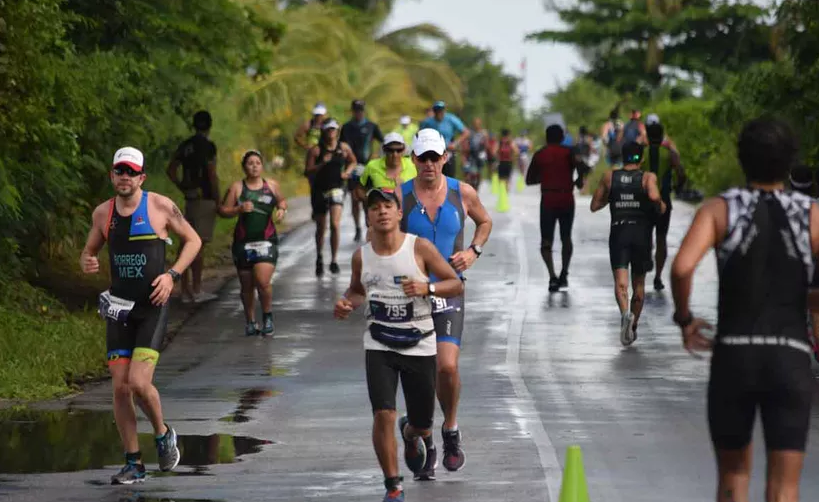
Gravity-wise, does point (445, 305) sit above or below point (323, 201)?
above

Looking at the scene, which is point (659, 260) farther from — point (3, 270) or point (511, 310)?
point (3, 270)

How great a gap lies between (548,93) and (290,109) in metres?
61.6

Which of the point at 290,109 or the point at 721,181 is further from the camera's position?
the point at 290,109

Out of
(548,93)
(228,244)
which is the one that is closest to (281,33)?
(228,244)

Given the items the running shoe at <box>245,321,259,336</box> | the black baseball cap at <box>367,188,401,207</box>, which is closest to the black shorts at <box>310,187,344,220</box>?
the running shoe at <box>245,321,259,336</box>

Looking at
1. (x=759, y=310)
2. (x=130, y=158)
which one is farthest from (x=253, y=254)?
(x=759, y=310)

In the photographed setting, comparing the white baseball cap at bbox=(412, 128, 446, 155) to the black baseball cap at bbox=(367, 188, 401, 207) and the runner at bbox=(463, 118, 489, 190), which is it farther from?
the runner at bbox=(463, 118, 489, 190)

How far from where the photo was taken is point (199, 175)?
21.5m

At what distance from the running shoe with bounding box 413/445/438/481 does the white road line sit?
0.64 meters

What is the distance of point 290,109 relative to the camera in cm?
5259

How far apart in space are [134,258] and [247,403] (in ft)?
11.0

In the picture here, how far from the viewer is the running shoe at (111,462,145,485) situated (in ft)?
36.2

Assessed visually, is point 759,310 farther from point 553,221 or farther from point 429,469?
point 553,221

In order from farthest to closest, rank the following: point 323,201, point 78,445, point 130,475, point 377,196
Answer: point 323,201 → point 78,445 → point 130,475 → point 377,196
